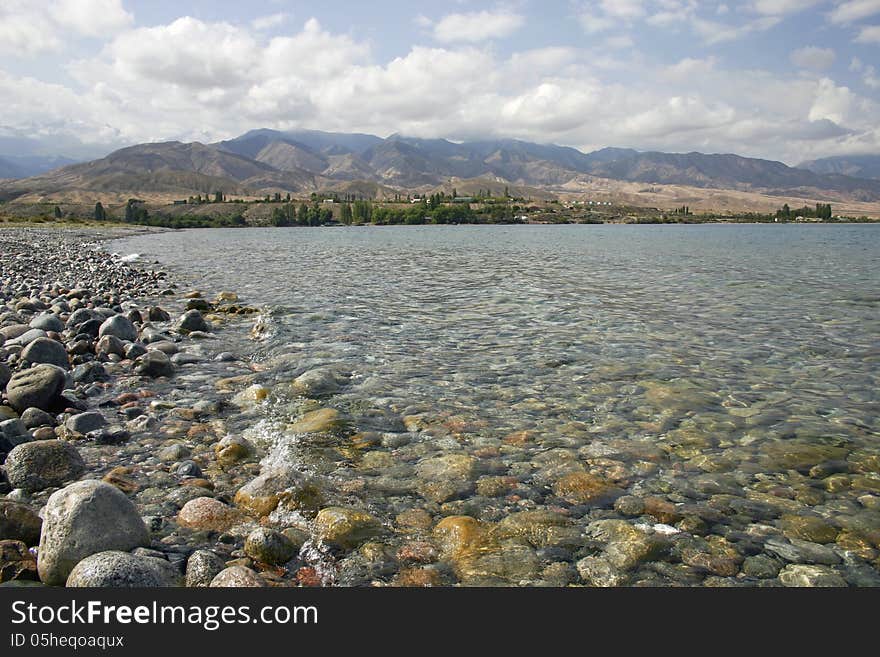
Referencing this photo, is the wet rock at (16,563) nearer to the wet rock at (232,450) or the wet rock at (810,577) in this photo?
the wet rock at (232,450)

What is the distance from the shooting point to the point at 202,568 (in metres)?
5.66

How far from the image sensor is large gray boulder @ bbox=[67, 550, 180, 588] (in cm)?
514

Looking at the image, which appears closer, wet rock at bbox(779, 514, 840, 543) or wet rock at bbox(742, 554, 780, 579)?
wet rock at bbox(742, 554, 780, 579)

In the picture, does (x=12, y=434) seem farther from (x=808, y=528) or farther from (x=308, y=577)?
(x=808, y=528)

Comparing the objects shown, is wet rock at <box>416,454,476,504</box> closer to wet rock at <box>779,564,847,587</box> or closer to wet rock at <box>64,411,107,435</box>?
wet rock at <box>779,564,847,587</box>

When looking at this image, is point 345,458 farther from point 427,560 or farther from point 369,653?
point 369,653

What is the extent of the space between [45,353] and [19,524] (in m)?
8.17

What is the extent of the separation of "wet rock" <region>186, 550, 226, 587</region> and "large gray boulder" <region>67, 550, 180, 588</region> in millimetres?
170

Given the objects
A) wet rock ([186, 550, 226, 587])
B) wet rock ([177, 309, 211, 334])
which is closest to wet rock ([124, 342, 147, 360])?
wet rock ([177, 309, 211, 334])

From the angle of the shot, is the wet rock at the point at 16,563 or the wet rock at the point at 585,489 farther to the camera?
the wet rock at the point at 585,489

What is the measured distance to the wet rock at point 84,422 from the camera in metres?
9.54

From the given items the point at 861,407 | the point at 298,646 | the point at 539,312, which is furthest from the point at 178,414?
the point at 539,312

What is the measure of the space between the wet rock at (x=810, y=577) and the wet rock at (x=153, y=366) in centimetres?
1264

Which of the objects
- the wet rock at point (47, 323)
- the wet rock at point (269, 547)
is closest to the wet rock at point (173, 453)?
the wet rock at point (269, 547)
